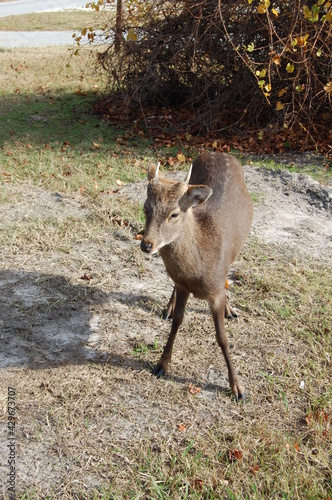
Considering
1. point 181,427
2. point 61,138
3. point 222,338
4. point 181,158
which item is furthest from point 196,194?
point 61,138

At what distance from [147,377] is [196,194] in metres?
1.30

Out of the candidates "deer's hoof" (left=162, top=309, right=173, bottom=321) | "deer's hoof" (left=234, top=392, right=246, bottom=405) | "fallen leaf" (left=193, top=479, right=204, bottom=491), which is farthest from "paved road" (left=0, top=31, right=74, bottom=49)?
"fallen leaf" (left=193, top=479, right=204, bottom=491)

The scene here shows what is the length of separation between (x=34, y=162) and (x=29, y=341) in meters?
3.83

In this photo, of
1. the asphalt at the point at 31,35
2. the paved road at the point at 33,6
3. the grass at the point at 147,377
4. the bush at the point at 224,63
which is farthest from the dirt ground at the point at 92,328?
the paved road at the point at 33,6

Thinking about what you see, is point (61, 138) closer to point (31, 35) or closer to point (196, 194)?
point (196, 194)

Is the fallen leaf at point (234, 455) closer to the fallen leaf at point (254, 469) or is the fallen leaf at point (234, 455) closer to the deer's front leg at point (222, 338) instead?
the fallen leaf at point (254, 469)

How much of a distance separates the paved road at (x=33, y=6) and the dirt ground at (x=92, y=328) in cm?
2035

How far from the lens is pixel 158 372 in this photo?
3.64 m

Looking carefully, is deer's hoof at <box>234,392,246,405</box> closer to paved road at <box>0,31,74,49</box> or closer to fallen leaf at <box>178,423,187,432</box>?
fallen leaf at <box>178,423,187,432</box>

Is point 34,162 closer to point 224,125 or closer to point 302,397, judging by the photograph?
point 224,125

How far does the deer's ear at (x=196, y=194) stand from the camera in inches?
126

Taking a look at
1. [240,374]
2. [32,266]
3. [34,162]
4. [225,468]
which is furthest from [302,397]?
[34,162]

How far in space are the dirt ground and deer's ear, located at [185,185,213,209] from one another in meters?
1.20

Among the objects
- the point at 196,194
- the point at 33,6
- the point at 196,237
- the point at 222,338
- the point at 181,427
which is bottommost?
the point at 33,6
